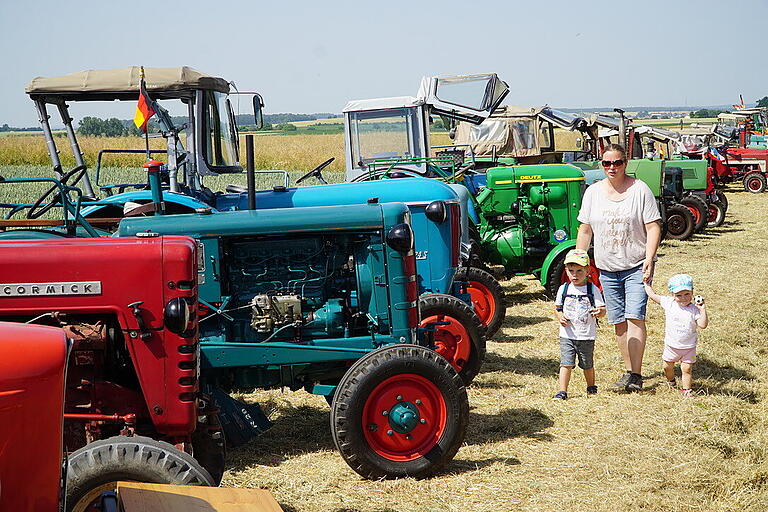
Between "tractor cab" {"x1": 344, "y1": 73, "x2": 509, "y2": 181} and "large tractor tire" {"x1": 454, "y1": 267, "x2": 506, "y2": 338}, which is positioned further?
"tractor cab" {"x1": 344, "y1": 73, "x2": 509, "y2": 181}

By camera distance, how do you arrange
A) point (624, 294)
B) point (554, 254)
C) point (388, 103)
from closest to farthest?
point (624, 294), point (554, 254), point (388, 103)

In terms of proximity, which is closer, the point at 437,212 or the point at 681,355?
the point at 681,355

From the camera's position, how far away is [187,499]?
2.72 m

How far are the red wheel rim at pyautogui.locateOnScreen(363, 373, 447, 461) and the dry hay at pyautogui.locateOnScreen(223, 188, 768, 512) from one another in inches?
6.8

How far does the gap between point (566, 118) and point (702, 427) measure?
13.9 m

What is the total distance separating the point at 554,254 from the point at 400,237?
4236 mm

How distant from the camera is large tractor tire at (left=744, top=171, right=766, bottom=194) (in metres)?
22.5

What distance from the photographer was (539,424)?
209 inches

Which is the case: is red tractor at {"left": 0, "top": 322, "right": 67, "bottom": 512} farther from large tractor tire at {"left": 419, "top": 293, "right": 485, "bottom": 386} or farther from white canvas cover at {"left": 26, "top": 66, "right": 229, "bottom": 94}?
white canvas cover at {"left": 26, "top": 66, "right": 229, "bottom": 94}

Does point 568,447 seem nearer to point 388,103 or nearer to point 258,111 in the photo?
point 258,111

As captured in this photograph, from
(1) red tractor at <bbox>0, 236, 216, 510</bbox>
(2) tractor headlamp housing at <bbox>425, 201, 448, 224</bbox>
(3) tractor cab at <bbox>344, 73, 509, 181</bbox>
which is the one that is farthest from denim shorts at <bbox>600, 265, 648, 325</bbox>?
(3) tractor cab at <bbox>344, 73, 509, 181</bbox>

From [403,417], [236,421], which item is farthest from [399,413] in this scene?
[236,421]

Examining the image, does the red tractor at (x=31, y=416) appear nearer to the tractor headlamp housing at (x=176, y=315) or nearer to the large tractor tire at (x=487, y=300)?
the tractor headlamp housing at (x=176, y=315)

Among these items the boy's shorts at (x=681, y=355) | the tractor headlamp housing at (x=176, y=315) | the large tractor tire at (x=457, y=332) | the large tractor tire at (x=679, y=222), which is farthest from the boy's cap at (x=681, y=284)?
the large tractor tire at (x=679, y=222)
